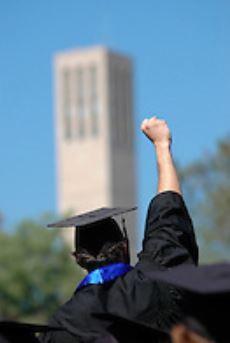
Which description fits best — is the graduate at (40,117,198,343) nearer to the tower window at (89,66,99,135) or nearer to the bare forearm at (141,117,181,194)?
the bare forearm at (141,117,181,194)

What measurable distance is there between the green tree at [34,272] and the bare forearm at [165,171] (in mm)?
55522

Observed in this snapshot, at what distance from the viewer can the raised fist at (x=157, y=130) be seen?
215 inches

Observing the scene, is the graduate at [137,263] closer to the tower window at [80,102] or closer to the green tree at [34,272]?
the green tree at [34,272]

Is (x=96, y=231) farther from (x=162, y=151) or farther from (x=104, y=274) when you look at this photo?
(x=162, y=151)

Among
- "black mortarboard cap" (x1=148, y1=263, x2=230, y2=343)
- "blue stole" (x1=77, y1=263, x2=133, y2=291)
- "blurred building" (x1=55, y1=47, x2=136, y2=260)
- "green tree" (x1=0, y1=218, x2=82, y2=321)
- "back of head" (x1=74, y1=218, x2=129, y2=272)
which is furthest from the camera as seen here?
"blurred building" (x1=55, y1=47, x2=136, y2=260)

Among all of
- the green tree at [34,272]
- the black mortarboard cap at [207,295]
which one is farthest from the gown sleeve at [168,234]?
the green tree at [34,272]

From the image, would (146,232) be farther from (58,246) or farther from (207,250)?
(58,246)

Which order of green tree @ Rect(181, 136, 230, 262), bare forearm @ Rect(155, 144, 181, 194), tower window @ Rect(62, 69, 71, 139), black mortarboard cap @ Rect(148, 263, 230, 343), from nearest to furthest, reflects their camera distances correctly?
black mortarboard cap @ Rect(148, 263, 230, 343) → bare forearm @ Rect(155, 144, 181, 194) → green tree @ Rect(181, 136, 230, 262) → tower window @ Rect(62, 69, 71, 139)

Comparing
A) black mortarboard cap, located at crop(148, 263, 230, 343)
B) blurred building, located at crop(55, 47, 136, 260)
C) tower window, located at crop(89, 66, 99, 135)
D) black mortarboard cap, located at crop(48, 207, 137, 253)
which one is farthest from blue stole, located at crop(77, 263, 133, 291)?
tower window, located at crop(89, 66, 99, 135)

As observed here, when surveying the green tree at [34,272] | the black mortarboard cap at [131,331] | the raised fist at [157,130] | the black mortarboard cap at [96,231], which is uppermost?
the raised fist at [157,130]

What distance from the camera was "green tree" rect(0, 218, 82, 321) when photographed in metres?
61.9

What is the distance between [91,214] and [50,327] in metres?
0.61

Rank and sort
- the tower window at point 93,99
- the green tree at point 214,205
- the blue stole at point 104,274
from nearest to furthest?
1. the blue stole at point 104,274
2. the green tree at point 214,205
3. the tower window at point 93,99

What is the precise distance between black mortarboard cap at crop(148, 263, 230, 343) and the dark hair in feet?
2.97
